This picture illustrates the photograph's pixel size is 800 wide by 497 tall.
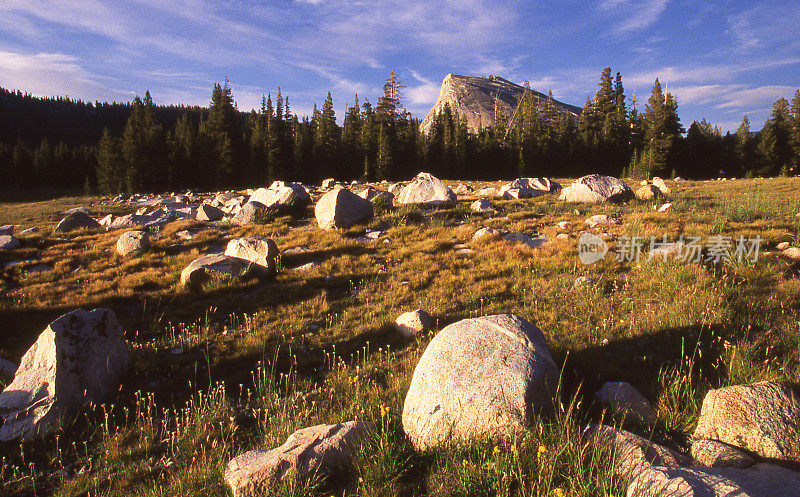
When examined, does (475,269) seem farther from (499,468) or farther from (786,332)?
(499,468)

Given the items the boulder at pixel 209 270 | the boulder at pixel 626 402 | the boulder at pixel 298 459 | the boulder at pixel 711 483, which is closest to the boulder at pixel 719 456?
the boulder at pixel 711 483

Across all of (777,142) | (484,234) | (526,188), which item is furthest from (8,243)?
(777,142)

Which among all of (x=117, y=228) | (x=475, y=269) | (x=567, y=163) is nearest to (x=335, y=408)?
(x=475, y=269)

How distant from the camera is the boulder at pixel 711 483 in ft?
8.09

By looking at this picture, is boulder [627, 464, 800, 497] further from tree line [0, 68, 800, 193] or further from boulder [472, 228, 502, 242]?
tree line [0, 68, 800, 193]

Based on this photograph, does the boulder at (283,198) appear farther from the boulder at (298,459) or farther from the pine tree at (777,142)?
the pine tree at (777,142)

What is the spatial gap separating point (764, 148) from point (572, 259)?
6593 cm

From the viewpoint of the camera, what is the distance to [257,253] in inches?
396

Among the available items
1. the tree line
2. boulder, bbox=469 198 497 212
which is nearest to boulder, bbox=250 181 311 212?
boulder, bbox=469 198 497 212

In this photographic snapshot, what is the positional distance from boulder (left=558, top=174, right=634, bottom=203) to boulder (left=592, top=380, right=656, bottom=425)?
15301mm

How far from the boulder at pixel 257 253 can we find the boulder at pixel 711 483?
877cm

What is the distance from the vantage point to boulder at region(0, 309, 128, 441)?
4648mm

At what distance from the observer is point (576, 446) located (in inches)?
121

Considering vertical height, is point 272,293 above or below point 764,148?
below
